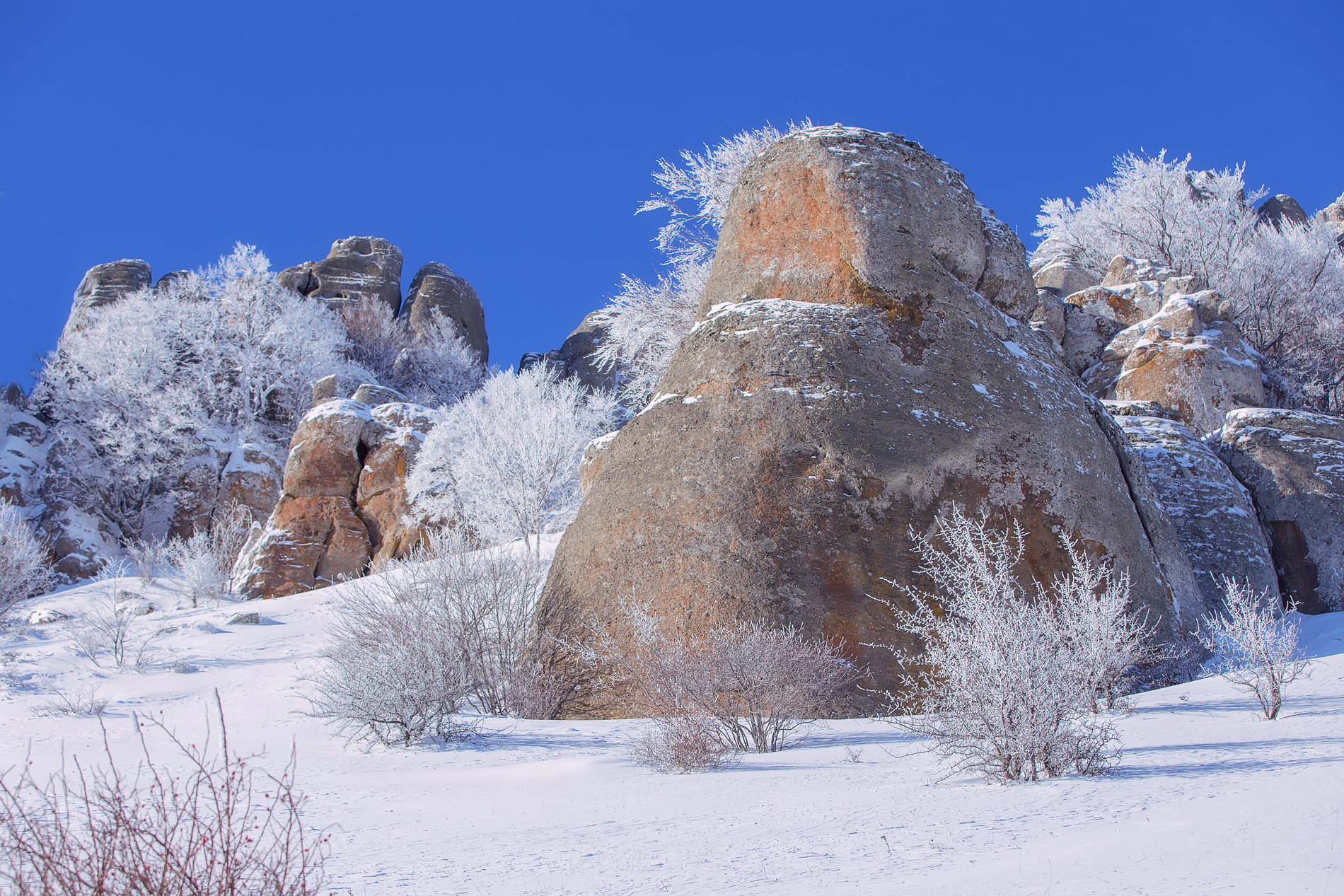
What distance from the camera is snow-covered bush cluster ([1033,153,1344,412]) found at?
65.5 ft

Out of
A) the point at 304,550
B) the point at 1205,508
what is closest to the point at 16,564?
the point at 304,550

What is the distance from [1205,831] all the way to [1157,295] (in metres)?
15.7

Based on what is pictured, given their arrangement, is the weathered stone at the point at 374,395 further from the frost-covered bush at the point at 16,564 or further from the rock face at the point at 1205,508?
the rock face at the point at 1205,508

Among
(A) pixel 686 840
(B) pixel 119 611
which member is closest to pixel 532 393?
(B) pixel 119 611

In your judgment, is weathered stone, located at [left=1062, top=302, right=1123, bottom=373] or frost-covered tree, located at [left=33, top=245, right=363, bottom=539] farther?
frost-covered tree, located at [left=33, top=245, right=363, bottom=539]

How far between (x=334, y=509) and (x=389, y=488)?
1.21 m

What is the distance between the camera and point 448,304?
4091 cm

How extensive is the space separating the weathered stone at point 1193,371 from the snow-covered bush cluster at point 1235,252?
5.00m

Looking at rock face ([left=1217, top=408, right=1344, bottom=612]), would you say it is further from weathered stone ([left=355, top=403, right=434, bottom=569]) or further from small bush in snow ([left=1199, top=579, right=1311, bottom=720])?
weathered stone ([left=355, top=403, right=434, bottom=569])

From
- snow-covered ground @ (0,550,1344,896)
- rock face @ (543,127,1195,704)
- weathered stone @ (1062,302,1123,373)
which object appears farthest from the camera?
weathered stone @ (1062,302,1123,373)

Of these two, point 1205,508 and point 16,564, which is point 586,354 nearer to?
point 16,564

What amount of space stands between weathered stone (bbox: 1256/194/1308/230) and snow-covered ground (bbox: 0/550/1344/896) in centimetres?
3451

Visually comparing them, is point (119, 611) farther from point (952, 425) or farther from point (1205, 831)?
point (1205, 831)

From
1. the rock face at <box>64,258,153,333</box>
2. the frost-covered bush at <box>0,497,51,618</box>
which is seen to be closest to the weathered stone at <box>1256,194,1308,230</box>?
the frost-covered bush at <box>0,497,51,618</box>
